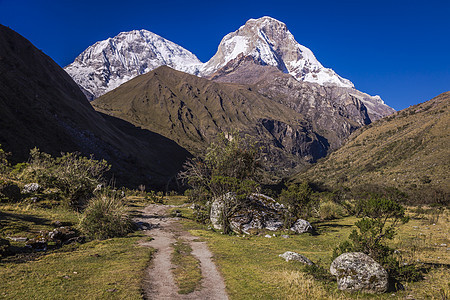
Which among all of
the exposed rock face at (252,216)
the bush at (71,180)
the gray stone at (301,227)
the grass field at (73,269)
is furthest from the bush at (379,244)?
the bush at (71,180)

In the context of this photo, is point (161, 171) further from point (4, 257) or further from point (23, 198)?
point (4, 257)

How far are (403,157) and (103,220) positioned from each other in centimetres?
9508

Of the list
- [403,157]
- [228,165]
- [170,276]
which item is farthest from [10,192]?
[403,157]

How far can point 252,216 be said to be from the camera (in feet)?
80.9

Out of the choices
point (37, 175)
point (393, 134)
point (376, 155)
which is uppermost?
point (393, 134)

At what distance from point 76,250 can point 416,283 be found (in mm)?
17474

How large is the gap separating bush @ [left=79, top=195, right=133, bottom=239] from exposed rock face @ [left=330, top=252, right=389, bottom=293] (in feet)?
52.1

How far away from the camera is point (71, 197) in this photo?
26359mm

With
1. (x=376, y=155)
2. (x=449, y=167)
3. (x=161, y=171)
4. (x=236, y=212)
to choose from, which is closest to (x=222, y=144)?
(x=236, y=212)

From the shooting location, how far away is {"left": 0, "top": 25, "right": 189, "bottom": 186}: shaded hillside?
69.9 m

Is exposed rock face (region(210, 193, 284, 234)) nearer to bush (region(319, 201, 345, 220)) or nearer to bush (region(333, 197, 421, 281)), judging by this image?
bush (region(333, 197, 421, 281))

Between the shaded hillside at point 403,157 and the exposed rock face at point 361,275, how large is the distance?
48952 mm

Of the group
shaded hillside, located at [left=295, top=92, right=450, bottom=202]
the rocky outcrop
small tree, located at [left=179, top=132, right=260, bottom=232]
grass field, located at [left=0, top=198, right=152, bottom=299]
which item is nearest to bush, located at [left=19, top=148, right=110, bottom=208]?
grass field, located at [left=0, top=198, right=152, bottom=299]

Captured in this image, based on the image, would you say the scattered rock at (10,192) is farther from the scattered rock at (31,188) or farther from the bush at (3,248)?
the bush at (3,248)
